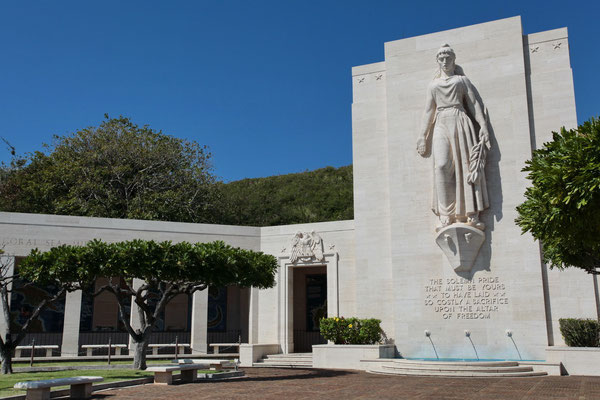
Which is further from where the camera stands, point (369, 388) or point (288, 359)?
point (288, 359)

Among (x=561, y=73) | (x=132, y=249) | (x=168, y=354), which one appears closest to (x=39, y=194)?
(x=168, y=354)

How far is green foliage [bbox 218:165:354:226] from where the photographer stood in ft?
156

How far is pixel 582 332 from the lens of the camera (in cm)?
1856

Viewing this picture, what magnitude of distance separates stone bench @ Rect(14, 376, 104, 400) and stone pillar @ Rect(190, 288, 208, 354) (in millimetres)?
12431

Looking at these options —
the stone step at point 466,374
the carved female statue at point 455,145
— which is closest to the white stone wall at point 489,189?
the carved female statue at point 455,145

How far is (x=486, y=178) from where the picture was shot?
2138cm

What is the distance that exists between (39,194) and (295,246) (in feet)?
59.8

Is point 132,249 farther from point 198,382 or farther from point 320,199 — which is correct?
point 320,199

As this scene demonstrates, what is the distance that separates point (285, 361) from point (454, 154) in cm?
1029

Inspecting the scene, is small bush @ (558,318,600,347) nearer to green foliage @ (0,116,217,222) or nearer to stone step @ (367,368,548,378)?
stone step @ (367,368,548,378)

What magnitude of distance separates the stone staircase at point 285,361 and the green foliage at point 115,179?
14125 millimetres

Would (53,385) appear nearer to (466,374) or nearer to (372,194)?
(466,374)

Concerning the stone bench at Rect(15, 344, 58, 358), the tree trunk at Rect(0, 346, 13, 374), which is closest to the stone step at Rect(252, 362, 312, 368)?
the stone bench at Rect(15, 344, 58, 358)

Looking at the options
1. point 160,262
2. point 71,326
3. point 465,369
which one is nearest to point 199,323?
point 71,326
